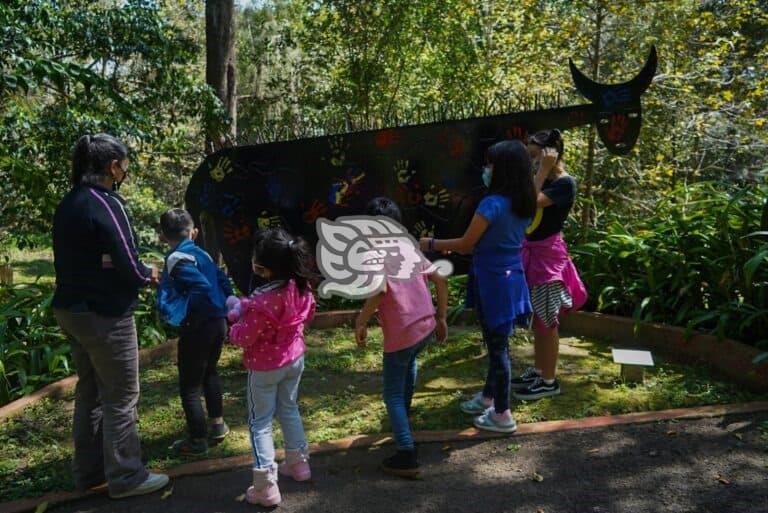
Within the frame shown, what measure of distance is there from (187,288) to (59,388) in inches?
72.1

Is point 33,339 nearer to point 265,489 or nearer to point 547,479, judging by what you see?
point 265,489

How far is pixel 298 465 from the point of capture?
10.0ft

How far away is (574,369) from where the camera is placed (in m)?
4.49

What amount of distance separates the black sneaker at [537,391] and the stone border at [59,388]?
2739 mm

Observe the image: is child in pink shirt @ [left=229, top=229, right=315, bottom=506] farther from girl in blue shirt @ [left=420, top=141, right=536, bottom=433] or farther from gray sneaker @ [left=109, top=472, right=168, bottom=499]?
girl in blue shirt @ [left=420, top=141, right=536, bottom=433]

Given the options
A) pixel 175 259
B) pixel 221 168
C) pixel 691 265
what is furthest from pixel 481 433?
pixel 221 168

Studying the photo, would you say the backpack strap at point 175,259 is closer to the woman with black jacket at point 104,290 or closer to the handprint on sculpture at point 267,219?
the woman with black jacket at point 104,290

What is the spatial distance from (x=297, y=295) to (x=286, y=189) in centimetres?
212

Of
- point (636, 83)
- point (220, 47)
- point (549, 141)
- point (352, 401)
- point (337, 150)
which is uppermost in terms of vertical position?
point (220, 47)

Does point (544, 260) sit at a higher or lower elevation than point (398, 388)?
higher

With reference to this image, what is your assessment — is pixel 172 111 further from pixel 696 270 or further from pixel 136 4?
pixel 696 270

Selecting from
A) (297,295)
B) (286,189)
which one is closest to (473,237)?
(297,295)

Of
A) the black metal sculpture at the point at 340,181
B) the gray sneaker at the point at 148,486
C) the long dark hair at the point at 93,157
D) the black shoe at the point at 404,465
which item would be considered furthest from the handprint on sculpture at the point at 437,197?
the gray sneaker at the point at 148,486

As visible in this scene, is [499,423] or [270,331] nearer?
[270,331]
